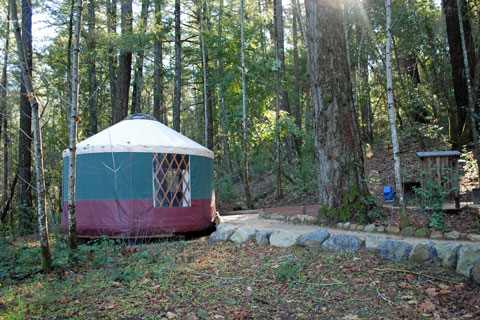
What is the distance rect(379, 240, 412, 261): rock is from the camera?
129 inches

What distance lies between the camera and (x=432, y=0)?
371 inches

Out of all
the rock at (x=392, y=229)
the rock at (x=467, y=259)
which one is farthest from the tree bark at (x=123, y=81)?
the rock at (x=467, y=259)

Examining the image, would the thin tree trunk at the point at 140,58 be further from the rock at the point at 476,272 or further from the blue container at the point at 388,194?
the rock at the point at 476,272

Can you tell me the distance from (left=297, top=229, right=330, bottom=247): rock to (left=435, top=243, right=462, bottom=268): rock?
1102mm

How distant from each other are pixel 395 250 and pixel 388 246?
0.24ft

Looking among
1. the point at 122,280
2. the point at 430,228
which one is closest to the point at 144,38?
the point at 122,280

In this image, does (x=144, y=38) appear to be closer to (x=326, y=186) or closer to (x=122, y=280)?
(x=326, y=186)

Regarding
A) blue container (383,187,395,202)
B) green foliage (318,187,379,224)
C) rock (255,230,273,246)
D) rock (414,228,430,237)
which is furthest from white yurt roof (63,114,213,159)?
rock (414,228,430,237)

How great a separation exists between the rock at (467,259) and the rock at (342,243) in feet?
3.02

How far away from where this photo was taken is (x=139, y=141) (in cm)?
600

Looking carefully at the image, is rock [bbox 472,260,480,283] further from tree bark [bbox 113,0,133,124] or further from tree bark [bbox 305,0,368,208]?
tree bark [bbox 113,0,133,124]

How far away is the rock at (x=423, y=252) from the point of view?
3.16m

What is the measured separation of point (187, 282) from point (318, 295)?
114 cm

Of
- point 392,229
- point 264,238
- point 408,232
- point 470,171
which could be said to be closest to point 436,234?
point 408,232
